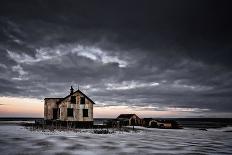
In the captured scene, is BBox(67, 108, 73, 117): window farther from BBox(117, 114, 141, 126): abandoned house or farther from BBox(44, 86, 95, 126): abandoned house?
BBox(117, 114, 141, 126): abandoned house

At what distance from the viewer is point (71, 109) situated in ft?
146

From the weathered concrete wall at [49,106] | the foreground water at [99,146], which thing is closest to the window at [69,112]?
the weathered concrete wall at [49,106]

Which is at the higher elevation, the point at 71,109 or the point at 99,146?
the point at 71,109

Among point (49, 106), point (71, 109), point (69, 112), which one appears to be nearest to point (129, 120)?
point (71, 109)

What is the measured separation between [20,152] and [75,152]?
367 cm

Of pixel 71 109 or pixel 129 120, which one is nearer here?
pixel 71 109

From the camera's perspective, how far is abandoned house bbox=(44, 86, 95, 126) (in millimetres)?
44250

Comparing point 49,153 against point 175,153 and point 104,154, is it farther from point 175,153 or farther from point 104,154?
point 175,153

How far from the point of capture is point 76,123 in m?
44.2

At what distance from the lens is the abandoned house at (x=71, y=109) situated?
44.2 metres

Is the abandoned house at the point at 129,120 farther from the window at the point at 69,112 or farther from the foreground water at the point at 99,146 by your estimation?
the foreground water at the point at 99,146

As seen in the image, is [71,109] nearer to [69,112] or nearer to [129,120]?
[69,112]

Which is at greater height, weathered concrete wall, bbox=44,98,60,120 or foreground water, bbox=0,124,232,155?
weathered concrete wall, bbox=44,98,60,120

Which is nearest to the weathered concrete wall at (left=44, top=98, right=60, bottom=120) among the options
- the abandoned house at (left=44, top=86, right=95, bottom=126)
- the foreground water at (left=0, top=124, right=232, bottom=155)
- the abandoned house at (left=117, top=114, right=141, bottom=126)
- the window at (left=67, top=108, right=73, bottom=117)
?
the abandoned house at (left=44, top=86, right=95, bottom=126)
